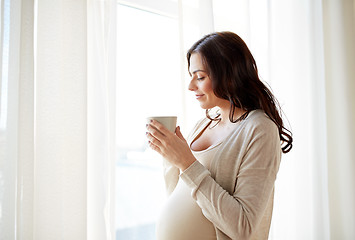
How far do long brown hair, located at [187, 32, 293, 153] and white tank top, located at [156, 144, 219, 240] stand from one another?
0.55 ft

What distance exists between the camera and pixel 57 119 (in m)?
0.94

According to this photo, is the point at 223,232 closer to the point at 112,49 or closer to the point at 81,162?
the point at 81,162

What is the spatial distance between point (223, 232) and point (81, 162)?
0.50m

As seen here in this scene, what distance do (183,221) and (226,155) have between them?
0.76ft

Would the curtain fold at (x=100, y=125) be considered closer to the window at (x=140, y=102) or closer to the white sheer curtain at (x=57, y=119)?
the white sheer curtain at (x=57, y=119)

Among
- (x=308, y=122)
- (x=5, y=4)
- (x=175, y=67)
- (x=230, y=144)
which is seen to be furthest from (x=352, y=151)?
(x=5, y=4)

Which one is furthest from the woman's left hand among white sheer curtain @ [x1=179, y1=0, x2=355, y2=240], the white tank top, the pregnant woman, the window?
white sheer curtain @ [x1=179, y1=0, x2=355, y2=240]

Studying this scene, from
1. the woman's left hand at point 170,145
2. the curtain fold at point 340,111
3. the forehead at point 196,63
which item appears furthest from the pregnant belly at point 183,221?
the curtain fold at point 340,111

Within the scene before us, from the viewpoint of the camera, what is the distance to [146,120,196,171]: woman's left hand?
0.81m

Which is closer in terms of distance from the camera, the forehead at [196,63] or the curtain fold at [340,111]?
the forehead at [196,63]

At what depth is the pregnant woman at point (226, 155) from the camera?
2.52 feet

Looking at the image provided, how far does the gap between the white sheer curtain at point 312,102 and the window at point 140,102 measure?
53 cm

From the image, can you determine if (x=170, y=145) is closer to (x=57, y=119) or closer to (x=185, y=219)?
(x=185, y=219)

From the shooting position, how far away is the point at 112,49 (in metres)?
1.10
